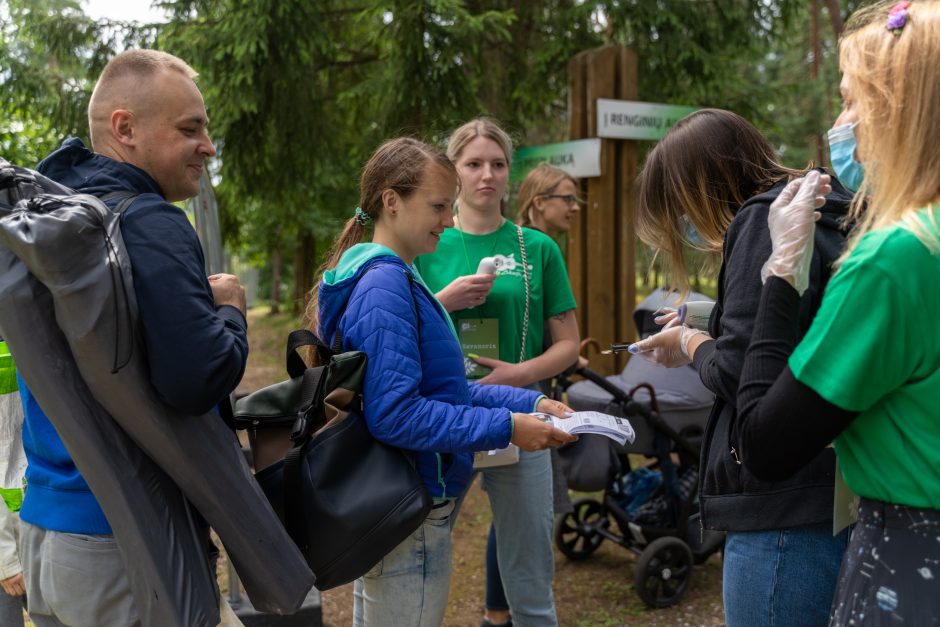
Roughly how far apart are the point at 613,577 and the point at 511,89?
479cm

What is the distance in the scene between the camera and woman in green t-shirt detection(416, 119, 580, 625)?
3236mm

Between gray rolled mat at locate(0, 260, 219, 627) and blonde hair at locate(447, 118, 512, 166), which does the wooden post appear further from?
gray rolled mat at locate(0, 260, 219, 627)

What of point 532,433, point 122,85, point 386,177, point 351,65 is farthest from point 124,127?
point 351,65

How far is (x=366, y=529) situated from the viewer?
6.47ft

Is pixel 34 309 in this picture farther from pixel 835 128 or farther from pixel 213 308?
pixel 835 128

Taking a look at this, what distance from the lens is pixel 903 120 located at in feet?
4.33

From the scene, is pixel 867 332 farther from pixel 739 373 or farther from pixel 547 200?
pixel 547 200

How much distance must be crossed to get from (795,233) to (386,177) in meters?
1.26

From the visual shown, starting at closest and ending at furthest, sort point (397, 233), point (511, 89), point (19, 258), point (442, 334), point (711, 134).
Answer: point (19, 258), point (711, 134), point (442, 334), point (397, 233), point (511, 89)

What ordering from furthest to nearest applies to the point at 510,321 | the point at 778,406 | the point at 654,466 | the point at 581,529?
1. the point at 581,529
2. the point at 654,466
3. the point at 510,321
4. the point at 778,406

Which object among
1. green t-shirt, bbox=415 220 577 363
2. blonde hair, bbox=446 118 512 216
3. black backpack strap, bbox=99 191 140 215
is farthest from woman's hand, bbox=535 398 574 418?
black backpack strap, bbox=99 191 140 215

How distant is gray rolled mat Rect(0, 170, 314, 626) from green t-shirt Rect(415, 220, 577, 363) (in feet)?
5.15

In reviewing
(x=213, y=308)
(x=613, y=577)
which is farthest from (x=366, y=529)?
(x=613, y=577)

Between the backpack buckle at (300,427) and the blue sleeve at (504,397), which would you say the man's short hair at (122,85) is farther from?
the blue sleeve at (504,397)
